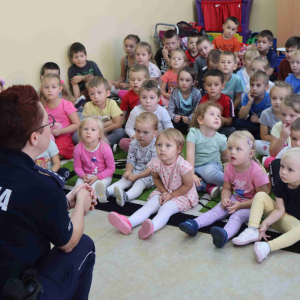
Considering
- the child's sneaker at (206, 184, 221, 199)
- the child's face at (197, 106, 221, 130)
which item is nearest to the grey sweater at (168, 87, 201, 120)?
the child's face at (197, 106, 221, 130)

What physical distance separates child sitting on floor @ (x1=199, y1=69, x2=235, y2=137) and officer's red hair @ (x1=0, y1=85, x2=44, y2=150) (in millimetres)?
2438

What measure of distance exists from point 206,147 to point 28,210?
1.77 m

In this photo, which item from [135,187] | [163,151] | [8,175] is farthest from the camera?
[135,187]

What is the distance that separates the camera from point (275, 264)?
6.01 ft

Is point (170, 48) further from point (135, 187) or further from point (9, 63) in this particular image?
point (135, 187)

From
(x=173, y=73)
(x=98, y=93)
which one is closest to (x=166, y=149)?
(x=98, y=93)

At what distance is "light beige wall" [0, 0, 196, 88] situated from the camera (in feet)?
13.0

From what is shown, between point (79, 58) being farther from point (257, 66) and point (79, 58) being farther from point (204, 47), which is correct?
point (257, 66)

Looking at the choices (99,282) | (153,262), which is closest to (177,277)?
(153,262)

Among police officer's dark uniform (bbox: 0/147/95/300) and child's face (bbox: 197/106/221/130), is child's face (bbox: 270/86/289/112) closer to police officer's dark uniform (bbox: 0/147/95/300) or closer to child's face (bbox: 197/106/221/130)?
child's face (bbox: 197/106/221/130)

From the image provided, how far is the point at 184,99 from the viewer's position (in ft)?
12.6

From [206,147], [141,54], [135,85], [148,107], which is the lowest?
[206,147]

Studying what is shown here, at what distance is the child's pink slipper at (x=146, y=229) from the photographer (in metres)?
2.07

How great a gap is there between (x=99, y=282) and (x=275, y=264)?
867 millimetres
